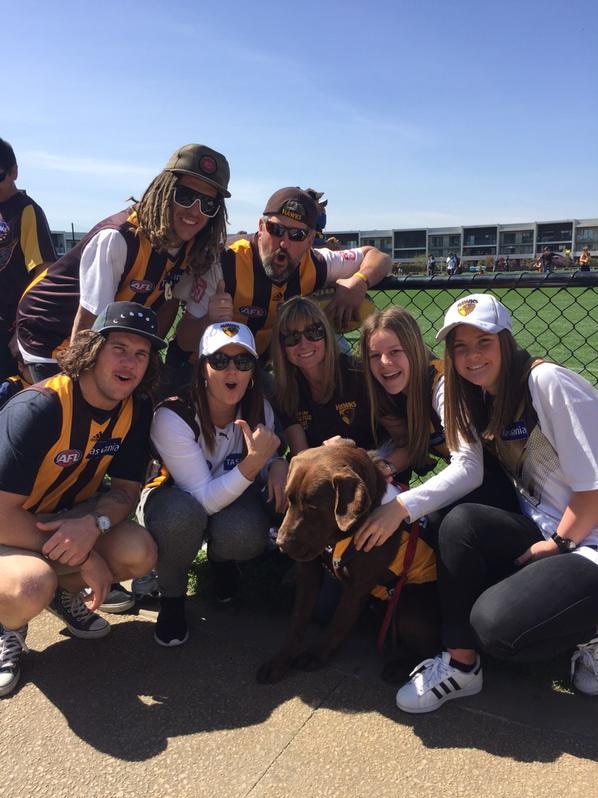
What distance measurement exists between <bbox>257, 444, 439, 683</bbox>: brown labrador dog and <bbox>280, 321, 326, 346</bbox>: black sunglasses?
834 millimetres

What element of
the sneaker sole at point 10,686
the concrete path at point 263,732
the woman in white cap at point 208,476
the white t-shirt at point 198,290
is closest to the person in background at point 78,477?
the sneaker sole at point 10,686

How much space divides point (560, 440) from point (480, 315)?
0.63m

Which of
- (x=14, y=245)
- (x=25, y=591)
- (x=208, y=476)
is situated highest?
(x=14, y=245)

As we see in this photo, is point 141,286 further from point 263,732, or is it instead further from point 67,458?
point 263,732

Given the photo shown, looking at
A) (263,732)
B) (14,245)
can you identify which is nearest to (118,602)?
(263,732)

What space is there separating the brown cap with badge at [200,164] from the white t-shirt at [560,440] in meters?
2.00

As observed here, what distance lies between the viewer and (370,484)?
9.53 ft

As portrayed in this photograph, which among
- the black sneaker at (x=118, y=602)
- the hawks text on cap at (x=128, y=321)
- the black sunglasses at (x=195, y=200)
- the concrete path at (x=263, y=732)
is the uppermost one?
the black sunglasses at (x=195, y=200)

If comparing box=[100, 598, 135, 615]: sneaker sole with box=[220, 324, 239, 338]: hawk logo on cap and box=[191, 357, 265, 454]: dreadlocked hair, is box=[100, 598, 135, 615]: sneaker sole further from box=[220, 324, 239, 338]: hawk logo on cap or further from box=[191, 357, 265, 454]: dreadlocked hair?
box=[220, 324, 239, 338]: hawk logo on cap

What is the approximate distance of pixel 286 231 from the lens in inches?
156

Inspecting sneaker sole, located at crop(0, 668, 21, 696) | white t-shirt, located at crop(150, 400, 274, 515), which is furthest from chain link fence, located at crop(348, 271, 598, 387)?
sneaker sole, located at crop(0, 668, 21, 696)

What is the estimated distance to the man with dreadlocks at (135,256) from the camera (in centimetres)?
346

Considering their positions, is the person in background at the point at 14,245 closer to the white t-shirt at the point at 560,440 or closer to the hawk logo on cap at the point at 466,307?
the hawk logo on cap at the point at 466,307

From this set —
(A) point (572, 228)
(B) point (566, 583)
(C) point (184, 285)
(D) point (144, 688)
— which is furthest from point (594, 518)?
(A) point (572, 228)
